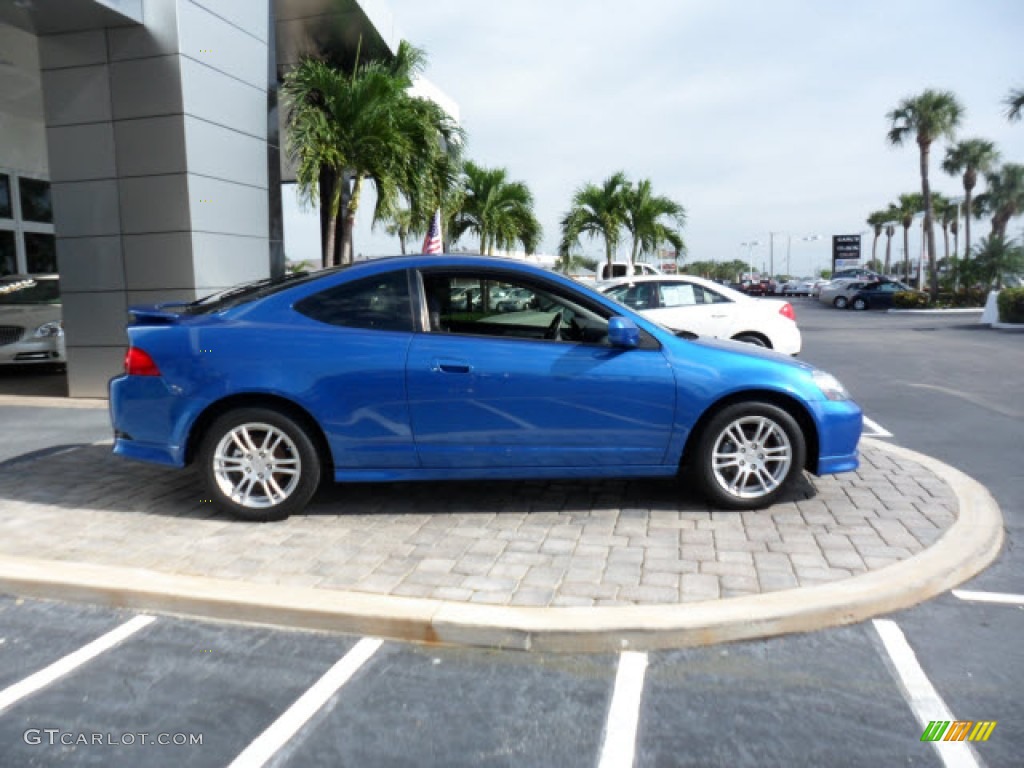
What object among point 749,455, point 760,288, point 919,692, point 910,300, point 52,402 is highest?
point 760,288

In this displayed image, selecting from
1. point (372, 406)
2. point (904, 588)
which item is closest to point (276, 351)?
point (372, 406)

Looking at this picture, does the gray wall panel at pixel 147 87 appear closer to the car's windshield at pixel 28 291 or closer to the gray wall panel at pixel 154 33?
the gray wall panel at pixel 154 33

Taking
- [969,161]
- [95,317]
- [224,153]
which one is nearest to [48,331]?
[95,317]

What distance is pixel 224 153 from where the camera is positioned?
9.47 meters

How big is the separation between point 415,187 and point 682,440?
8.83 m

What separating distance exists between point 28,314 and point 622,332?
1066cm

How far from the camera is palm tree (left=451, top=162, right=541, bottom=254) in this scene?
971 inches

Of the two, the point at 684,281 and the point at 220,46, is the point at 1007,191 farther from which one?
the point at 220,46

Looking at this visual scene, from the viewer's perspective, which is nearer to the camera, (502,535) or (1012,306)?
(502,535)

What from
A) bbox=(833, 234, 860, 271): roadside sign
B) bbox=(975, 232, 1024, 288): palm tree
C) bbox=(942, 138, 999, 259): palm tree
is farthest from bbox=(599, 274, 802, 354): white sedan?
bbox=(833, 234, 860, 271): roadside sign

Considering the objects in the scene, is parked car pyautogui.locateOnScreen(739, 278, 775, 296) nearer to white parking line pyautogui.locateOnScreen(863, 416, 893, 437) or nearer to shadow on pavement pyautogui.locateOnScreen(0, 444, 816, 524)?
white parking line pyautogui.locateOnScreen(863, 416, 893, 437)

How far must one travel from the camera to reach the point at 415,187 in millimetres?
12594

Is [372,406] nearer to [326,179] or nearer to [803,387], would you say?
[803,387]

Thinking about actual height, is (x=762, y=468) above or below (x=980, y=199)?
below
